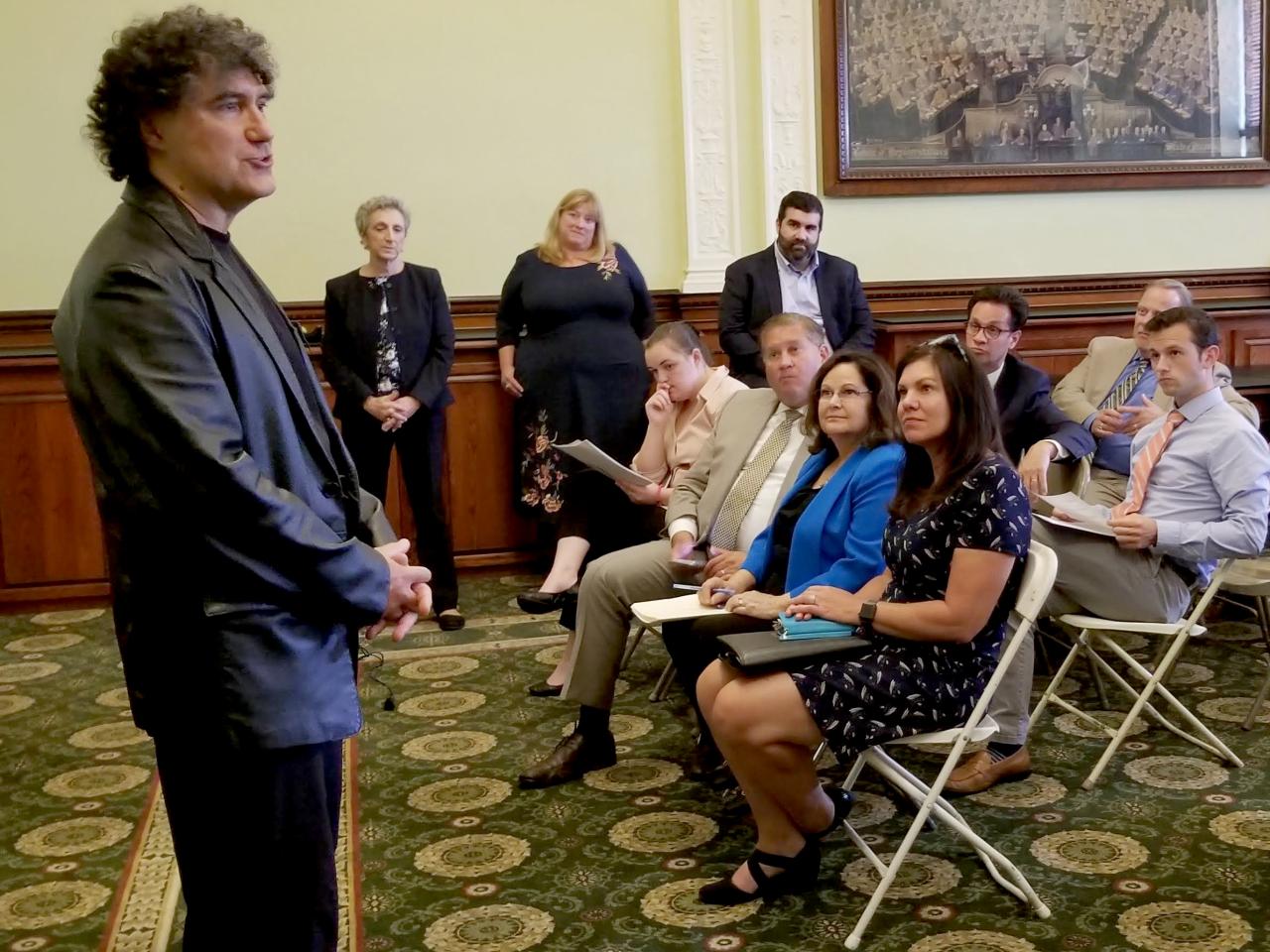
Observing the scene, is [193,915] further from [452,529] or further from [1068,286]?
[1068,286]

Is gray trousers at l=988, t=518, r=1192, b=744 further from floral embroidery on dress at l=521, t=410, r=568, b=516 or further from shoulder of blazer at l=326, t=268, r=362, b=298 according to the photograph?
shoulder of blazer at l=326, t=268, r=362, b=298

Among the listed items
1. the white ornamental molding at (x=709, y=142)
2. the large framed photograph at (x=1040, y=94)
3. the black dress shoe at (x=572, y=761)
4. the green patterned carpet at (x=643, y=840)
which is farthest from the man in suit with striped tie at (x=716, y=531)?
the large framed photograph at (x=1040, y=94)

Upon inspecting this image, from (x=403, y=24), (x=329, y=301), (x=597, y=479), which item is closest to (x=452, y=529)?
(x=329, y=301)

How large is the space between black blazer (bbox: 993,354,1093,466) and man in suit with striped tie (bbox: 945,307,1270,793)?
0.52 meters

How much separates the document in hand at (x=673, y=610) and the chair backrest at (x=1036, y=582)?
2.29 ft

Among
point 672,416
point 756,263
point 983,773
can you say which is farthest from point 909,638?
point 756,263

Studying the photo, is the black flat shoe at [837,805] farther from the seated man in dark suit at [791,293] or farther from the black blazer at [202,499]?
the seated man in dark suit at [791,293]

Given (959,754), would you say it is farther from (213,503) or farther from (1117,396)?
(1117,396)

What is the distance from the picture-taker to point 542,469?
5.18 m

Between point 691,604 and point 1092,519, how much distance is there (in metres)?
1.17

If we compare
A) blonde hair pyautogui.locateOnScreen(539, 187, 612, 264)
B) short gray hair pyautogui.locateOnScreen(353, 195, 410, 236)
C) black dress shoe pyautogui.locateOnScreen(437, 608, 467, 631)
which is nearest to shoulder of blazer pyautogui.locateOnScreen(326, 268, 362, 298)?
short gray hair pyautogui.locateOnScreen(353, 195, 410, 236)

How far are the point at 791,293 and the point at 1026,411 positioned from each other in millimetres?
1360

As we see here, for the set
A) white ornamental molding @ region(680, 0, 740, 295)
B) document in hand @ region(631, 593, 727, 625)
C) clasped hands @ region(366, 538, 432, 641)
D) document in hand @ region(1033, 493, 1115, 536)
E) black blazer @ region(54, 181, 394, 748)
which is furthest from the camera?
white ornamental molding @ region(680, 0, 740, 295)

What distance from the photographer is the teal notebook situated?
2.67m
